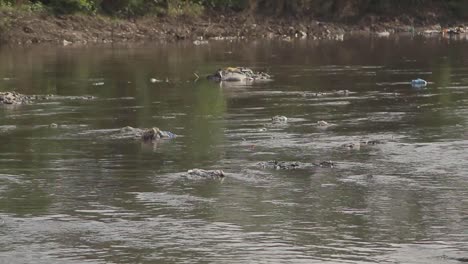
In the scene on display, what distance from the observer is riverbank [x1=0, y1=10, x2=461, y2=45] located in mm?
40406

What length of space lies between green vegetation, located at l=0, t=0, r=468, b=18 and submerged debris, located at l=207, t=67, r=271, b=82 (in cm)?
1713

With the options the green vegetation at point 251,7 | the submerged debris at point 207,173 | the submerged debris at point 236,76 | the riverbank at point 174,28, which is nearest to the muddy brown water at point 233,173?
the submerged debris at point 207,173

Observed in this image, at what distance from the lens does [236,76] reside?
26500 mm

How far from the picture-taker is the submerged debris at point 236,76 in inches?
1040

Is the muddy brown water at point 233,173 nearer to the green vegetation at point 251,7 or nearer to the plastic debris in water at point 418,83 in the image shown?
the plastic debris in water at point 418,83

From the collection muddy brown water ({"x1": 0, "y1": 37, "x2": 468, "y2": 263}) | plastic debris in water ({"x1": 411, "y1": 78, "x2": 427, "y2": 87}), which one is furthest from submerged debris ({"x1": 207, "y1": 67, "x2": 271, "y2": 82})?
plastic debris in water ({"x1": 411, "y1": 78, "x2": 427, "y2": 87})

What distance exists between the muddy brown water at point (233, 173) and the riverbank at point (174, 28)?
1367 centimetres

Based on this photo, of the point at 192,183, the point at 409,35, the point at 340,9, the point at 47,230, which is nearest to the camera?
the point at 47,230

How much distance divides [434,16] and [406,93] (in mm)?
31164

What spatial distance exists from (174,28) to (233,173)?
31581 mm

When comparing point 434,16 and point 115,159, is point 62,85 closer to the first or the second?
point 115,159

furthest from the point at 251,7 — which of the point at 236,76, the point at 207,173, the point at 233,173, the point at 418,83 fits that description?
the point at 207,173

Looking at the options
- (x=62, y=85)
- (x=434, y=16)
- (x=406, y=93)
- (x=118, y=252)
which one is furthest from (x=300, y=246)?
(x=434, y=16)

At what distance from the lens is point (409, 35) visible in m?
48.3
